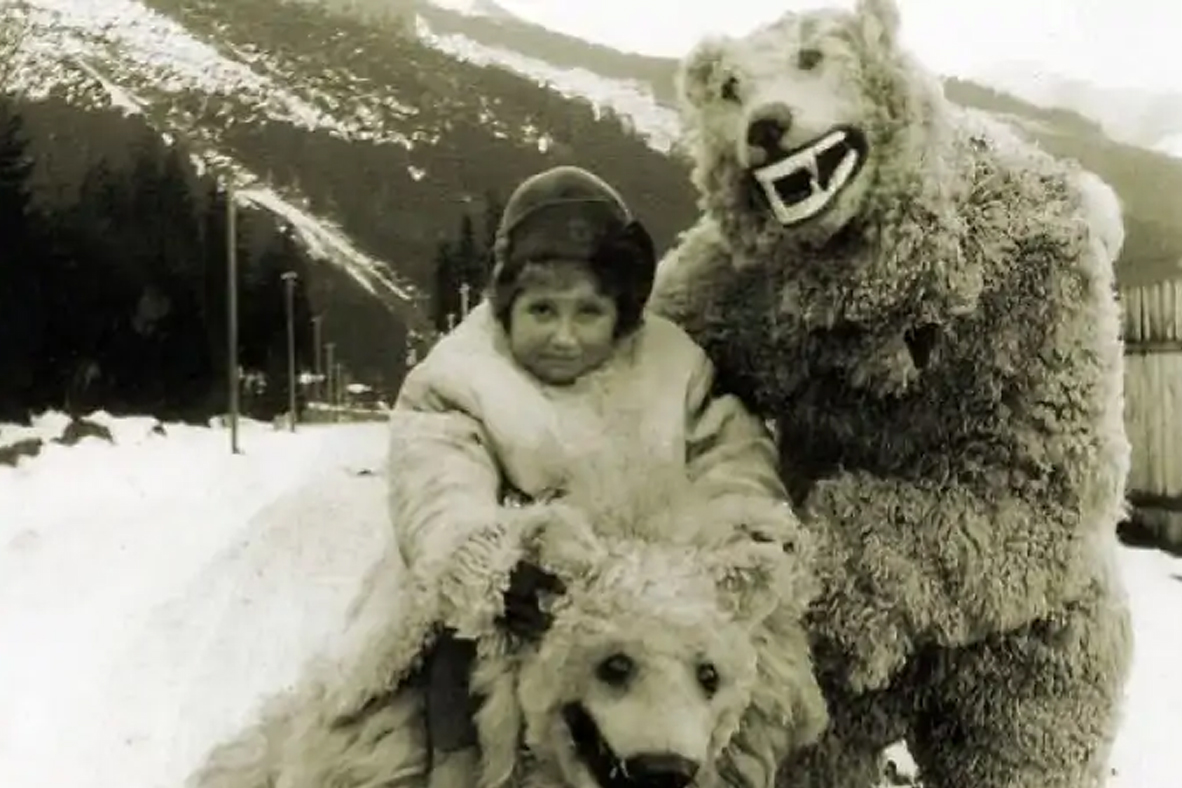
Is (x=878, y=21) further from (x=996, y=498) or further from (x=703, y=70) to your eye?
(x=996, y=498)

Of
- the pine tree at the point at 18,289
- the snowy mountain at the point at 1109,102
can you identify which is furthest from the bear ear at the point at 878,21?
the pine tree at the point at 18,289

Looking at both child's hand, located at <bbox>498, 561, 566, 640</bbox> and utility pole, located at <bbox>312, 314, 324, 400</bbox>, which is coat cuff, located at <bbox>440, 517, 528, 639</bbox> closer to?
child's hand, located at <bbox>498, 561, 566, 640</bbox>

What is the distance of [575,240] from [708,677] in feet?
0.72

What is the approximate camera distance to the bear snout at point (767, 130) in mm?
704

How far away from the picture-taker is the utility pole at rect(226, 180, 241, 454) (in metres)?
0.85

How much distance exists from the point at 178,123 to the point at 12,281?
0.43ft

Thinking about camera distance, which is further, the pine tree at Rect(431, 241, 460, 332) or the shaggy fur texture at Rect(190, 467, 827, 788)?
the pine tree at Rect(431, 241, 460, 332)

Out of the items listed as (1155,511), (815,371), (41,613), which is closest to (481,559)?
(815,371)

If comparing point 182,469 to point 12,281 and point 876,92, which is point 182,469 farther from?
point 876,92

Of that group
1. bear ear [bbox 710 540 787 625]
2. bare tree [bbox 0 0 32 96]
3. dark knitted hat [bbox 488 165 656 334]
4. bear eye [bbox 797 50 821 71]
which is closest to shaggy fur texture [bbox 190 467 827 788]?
bear ear [bbox 710 540 787 625]

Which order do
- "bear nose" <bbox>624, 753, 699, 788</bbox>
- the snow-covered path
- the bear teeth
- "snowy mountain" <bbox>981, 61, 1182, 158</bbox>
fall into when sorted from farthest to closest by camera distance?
"snowy mountain" <bbox>981, 61, 1182, 158</bbox>
the snow-covered path
the bear teeth
"bear nose" <bbox>624, 753, 699, 788</bbox>

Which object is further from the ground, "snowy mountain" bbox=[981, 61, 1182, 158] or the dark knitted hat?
"snowy mountain" bbox=[981, 61, 1182, 158]

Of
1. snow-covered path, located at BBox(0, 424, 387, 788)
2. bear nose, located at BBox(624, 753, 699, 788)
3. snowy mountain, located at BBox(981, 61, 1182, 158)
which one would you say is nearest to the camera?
bear nose, located at BBox(624, 753, 699, 788)

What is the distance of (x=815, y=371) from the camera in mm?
777
